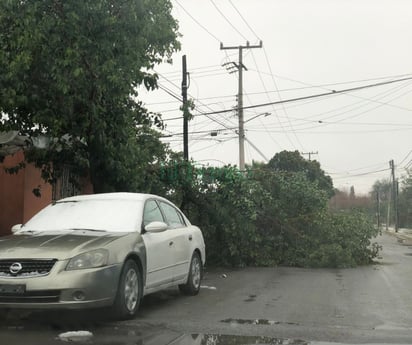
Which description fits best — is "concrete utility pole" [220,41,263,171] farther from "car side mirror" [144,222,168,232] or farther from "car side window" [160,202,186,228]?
"car side mirror" [144,222,168,232]

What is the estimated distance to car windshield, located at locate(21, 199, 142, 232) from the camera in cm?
797

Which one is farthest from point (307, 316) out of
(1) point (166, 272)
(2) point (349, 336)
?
(1) point (166, 272)

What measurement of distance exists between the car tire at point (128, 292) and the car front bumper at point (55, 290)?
376 mm

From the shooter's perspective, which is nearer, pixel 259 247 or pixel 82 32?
pixel 82 32

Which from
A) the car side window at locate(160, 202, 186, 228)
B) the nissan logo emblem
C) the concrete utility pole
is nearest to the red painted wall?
the car side window at locate(160, 202, 186, 228)

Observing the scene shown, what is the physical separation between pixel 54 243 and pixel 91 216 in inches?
44.6

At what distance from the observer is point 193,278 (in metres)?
9.74

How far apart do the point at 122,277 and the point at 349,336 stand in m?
2.76

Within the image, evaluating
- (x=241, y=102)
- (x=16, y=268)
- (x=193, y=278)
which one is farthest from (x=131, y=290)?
(x=241, y=102)

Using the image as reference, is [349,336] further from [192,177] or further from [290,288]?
[192,177]

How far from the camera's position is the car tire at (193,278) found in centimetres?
959

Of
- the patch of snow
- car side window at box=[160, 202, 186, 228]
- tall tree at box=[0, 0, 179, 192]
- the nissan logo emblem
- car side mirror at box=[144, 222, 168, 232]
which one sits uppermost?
tall tree at box=[0, 0, 179, 192]

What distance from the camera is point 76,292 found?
21.8 ft

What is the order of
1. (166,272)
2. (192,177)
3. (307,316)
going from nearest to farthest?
(307,316), (166,272), (192,177)
